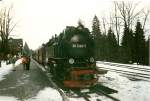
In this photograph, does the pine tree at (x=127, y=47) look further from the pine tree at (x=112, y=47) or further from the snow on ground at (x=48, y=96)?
the snow on ground at (x=48, y=96)

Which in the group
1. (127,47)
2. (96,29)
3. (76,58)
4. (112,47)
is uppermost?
(96,29)

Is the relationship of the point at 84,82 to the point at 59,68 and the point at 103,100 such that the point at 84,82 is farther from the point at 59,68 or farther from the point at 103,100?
the point at 103,100

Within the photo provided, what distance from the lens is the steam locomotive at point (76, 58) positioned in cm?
1576

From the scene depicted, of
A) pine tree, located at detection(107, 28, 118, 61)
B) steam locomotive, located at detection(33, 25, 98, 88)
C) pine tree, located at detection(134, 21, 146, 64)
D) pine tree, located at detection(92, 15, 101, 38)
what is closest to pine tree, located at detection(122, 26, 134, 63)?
pine tree, located at detection(134, 21, 146, 64)

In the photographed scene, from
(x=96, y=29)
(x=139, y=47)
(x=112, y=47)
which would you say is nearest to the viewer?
(x=139, y=47)

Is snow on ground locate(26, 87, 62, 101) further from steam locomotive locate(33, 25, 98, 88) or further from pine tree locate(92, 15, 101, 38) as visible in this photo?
pine tree locate(92, 15, 101, 38)

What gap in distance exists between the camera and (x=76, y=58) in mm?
16641

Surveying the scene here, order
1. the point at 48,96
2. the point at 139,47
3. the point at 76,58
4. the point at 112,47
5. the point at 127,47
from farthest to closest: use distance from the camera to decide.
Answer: the point at 112,47 → the point at 127,47 → the point at 139,47 → the point at 76,58 → the point at 48,96

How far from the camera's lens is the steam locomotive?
51.7 feet

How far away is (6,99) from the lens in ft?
40.6

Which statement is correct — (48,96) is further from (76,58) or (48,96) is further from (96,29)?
(96,29)

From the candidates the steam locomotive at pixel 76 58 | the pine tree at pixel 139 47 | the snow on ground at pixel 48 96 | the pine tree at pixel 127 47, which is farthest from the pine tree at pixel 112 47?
the snow on ground at pixel 48 96

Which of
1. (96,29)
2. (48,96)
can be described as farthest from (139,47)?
(96,29)

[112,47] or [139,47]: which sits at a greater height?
[112,47]
